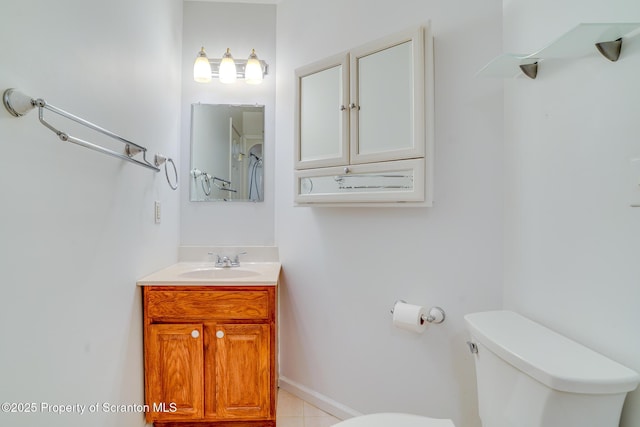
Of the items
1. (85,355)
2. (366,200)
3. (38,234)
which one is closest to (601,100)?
(366,200)

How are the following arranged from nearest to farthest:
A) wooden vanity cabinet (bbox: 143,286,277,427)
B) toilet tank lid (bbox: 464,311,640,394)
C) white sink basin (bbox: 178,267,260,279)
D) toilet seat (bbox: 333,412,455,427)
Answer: toilet tank lid (bbox: 464,311,640,394) < toilet seat (bbox: 333,412,455,427) < wooden vanity cabinet (bbox: 143,286,277,427) < white sink basin (bbox: 178,267,260,279)

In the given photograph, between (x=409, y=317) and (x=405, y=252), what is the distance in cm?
30

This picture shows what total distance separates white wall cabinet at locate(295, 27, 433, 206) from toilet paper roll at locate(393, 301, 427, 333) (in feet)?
1.54

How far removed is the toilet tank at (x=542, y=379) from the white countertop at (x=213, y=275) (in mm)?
958

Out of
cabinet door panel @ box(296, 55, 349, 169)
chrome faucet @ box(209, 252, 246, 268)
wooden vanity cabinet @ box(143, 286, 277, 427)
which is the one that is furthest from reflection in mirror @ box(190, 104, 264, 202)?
wooden vanity cabinet @ box(143, 286, 277, 427)

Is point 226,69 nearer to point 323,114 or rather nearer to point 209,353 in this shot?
point 323,114

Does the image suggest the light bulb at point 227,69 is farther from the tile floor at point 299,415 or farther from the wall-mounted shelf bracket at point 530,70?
the tile floor at point 299,415

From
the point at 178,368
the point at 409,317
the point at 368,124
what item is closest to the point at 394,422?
the point at 409,317

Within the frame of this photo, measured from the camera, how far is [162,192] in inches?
70.3

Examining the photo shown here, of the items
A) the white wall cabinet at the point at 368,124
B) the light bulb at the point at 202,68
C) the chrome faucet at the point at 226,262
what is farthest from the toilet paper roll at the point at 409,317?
the light bulb at the point at 202,68

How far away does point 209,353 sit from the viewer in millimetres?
1506

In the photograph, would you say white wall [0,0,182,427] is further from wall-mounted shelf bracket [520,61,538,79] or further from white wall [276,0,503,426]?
wall-mounted shelf bracket [520,61,538,79]

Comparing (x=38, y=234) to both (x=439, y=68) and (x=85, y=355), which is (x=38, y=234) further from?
(x=439, y=68)

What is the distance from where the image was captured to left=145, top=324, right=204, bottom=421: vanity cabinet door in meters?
1.50
